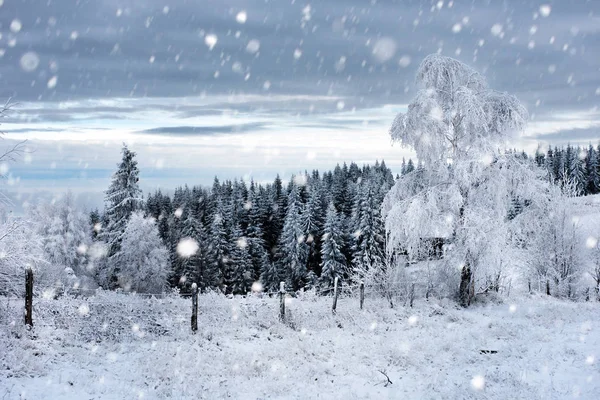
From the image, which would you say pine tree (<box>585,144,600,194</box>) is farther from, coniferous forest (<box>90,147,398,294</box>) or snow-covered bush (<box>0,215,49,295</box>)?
snow-covered bush (<box>0,215,49,295</box>)

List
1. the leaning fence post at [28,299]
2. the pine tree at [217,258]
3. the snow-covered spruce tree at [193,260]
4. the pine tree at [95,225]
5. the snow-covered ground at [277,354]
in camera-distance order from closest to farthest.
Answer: the snow-covered ground at [277,354] < the leaning fence post at [28,299] < the pine tree at [95,225] < the snow-covered spruce tree at [193,260] < the pine tree at [217,258]

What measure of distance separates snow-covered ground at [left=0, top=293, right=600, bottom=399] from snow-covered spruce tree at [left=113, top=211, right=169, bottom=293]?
24038 millimetres

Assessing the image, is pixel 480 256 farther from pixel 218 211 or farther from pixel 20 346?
pixel 218 211

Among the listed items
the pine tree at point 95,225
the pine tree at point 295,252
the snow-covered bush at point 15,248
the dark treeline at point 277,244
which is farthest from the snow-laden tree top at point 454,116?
the pine tree at point 295,252

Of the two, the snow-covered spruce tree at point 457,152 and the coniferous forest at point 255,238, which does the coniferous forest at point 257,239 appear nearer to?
Answer: the coniferous forest at point 255,238

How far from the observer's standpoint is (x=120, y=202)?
140ft

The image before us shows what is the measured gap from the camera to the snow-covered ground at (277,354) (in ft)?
31.0

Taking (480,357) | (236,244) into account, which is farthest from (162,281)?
(480,357)

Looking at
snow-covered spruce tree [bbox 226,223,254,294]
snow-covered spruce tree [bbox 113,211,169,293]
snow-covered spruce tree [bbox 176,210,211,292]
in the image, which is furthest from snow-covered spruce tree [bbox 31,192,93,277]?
snow-covered spruce tree [bbox 226,223,254,294]

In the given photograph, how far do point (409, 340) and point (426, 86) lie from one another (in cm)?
1081

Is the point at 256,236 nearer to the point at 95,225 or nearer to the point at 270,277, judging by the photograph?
the point at 270,277

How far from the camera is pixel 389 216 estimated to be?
18.9m

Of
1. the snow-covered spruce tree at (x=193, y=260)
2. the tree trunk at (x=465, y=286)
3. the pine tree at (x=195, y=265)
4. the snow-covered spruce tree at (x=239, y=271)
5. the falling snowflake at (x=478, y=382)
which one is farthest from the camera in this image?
the snow-covered spruce tree at (x=239, y=271)

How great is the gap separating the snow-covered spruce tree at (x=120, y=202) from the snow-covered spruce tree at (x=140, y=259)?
221 centimetres
